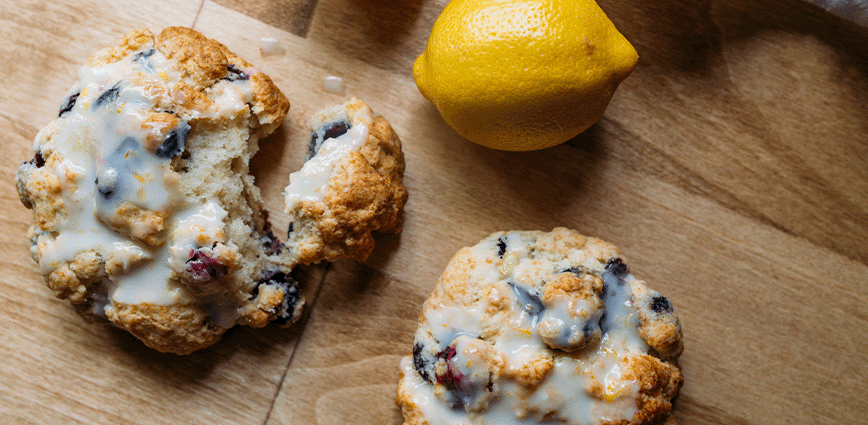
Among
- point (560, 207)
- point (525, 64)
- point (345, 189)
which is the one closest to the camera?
point (525, 64)

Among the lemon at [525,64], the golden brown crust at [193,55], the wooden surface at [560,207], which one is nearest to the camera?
the lemon at [525,64]

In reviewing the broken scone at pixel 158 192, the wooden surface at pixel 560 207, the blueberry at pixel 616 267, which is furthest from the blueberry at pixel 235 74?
the blueberry at pixel 616 267

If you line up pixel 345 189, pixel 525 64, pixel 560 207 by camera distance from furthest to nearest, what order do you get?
1. pixel 560 207
2. pixel 345 189
3. pixel 525 64

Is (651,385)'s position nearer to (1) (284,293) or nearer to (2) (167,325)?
(1) (284,293)

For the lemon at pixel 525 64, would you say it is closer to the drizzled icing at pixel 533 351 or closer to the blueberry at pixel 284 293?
the drizzled icing at pixel 533 351

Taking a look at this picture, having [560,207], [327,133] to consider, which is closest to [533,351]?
[560,207]
